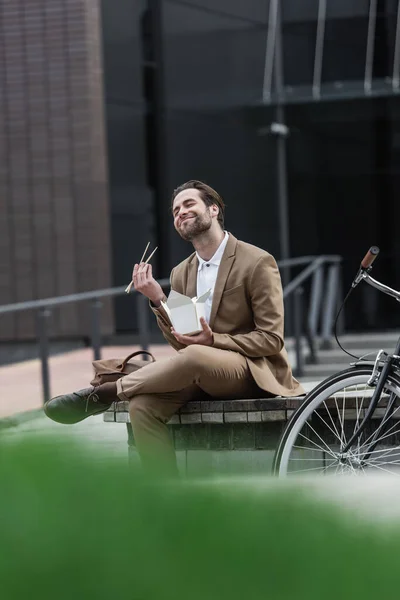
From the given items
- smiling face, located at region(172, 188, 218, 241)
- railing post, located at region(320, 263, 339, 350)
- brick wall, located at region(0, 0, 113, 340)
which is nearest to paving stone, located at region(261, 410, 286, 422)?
smiling face, located at region(172, 188, 218, 241)

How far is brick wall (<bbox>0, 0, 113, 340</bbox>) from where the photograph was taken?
13398mm

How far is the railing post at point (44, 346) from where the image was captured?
8.06 m

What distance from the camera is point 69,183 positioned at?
44.5 ft

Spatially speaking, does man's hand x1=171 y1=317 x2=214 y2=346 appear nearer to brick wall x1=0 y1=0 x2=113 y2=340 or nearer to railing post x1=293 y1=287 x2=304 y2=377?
railing post x1=293 y1=287 x2=304 y2=377

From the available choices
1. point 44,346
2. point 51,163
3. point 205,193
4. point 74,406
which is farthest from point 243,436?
point 51,163

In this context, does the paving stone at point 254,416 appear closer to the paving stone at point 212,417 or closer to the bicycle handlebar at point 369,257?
the paving stone at point 212,417

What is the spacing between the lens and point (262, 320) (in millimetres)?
3785

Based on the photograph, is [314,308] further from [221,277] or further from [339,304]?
[221,277]

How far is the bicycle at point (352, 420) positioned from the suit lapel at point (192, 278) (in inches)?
24.2

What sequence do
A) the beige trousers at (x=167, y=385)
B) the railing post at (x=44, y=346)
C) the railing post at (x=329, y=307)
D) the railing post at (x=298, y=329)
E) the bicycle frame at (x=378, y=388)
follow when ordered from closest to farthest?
the bicycle frame at (x=378, y=388) < the beige trousers at (x=167, y=385) < the railing post at (x=44, y=346) < the railing post at (x=298, y=329) < the railing post at (x=329, y=307)

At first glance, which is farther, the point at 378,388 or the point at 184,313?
the point at 184,313

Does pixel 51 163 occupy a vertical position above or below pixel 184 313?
below

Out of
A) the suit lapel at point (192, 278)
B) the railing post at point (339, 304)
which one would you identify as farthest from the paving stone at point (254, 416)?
the railing post at point (339, 304)

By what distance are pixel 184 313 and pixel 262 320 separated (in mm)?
266
